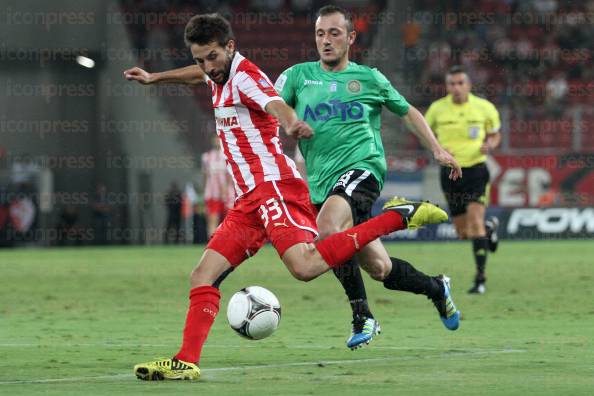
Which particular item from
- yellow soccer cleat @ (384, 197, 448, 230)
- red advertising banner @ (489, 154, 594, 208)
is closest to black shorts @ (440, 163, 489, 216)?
yellow soccer cleat @ (384, 197, 448, 230)

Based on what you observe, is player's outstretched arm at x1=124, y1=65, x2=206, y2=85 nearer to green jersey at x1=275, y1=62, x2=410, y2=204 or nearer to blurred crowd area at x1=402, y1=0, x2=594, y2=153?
green jersey at x1=275, y1=62, x2=410, y2=204

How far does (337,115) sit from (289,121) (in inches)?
81.0

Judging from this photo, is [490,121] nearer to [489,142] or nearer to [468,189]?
[489,142]

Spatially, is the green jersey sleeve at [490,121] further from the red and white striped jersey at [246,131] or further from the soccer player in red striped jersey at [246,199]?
the red and white striped jersey at [246,131]

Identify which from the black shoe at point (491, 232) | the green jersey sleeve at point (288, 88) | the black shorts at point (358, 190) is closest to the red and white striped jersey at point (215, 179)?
the black shoe at point (491, 232)

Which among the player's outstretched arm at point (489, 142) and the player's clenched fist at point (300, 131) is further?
the player's outstretched arm at point (489, 142)

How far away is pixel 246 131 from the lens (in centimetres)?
763

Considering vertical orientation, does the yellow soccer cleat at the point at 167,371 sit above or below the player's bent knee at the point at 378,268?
below

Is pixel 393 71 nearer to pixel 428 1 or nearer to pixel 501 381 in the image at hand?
pixel 428 1

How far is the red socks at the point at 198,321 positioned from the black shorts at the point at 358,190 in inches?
59.6

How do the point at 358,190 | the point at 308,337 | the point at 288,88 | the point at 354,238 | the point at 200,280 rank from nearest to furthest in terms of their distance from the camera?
1. the point at 200,280
2. the point at 354,238
3. the point at 358,190
4. the point at 288,88
5. the point at 308,337

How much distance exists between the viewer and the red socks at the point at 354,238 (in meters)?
7.82

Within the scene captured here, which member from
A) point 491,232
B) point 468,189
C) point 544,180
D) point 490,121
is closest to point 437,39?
point 544,180

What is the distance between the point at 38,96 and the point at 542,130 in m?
11.6
